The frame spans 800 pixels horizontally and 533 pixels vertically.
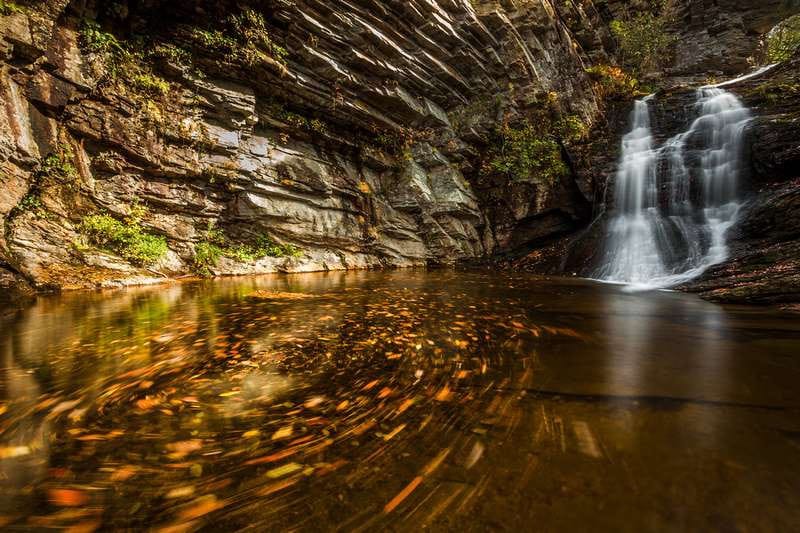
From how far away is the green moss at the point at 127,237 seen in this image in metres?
8.00

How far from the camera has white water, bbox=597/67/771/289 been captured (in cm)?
928

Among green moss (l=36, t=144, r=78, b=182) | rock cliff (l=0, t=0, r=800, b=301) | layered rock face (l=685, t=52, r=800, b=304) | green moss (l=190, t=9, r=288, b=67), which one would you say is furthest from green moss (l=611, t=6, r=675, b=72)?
green moss (l=36, t=144, r=78, b=182)

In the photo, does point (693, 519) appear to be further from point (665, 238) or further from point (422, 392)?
point (665, 238)

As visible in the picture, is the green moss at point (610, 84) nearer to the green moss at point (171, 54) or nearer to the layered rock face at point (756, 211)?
the layered rock face at point (756, 211)

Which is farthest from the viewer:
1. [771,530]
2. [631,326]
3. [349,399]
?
[631,326]

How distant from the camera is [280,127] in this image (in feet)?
40.7

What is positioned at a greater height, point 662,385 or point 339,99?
point 339,99

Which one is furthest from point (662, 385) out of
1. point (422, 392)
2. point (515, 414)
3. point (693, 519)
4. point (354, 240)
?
point (354, 240)

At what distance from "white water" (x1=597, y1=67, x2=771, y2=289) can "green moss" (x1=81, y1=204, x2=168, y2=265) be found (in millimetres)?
13073

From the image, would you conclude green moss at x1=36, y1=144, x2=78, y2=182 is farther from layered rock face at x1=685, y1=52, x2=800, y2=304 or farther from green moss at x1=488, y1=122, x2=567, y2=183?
green moss at x1=488, y1=122, x2=567, y2=183

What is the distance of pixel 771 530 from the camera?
970 millimetres

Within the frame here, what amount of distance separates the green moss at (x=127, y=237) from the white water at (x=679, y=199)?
1307 cm

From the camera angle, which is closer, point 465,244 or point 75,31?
point 75,31

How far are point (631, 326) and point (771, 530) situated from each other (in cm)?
323
